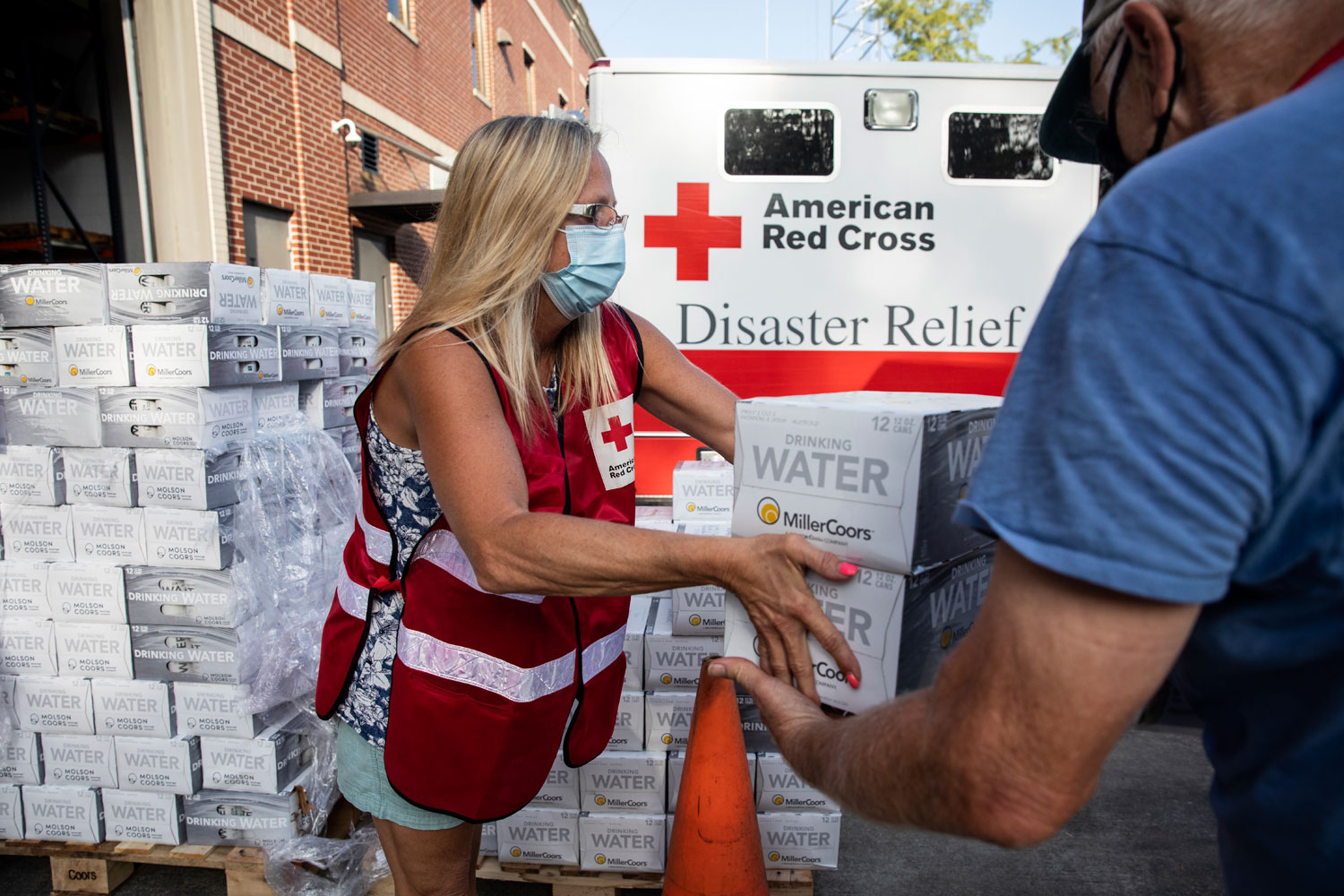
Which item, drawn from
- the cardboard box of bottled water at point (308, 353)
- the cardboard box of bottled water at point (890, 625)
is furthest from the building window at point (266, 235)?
the cardboard box of bottled water at point (890, 625)

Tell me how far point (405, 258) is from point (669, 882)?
408 inches

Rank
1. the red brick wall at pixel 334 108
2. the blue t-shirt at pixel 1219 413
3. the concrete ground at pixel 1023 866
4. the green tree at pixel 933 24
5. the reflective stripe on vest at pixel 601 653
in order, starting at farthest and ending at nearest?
the green tree at pixel 933 24
the red brick wall at pixel 334 108
the concrete ground at pixel 1023 866
the reflective stripe on vest at pixel 601 653
the blue t-shirt at pixel 1219 413

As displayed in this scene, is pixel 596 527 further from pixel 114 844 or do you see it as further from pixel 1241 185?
pixel 114 844

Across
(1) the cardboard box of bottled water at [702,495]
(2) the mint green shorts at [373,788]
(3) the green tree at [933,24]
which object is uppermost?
(3) the green tree at [933,24]

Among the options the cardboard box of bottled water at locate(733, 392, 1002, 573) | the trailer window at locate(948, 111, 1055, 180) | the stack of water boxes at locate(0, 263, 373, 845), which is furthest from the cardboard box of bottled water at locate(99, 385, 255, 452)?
the trailer window at locate(948, 111, 1055, 180)

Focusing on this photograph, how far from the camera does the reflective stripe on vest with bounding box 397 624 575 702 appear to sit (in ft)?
5.14

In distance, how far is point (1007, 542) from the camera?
Result: 667 mm

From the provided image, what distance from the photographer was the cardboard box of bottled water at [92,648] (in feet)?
8.96

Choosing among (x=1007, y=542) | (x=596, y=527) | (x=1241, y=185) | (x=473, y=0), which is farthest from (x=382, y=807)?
(x=473, y=0)

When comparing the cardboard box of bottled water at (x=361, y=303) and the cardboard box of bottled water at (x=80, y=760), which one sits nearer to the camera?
the cardboard box of bottled water at (x=80, y=760)

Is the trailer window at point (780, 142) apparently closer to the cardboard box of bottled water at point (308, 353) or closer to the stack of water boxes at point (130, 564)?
the cardboard box of bottled water at point (308, 353)

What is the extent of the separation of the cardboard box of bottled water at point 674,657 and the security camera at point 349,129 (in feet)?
27.5

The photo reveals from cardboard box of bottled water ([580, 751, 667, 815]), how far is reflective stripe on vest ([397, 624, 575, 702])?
1.19 metres

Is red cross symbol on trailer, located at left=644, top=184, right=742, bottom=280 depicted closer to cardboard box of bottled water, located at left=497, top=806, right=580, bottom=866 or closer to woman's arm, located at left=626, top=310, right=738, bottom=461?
woman's arm, located at left=626, top=310, right=738, bottom=461
